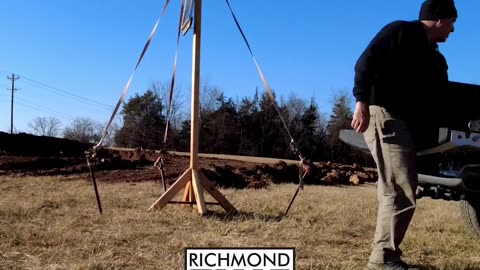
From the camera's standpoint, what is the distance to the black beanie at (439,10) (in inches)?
128

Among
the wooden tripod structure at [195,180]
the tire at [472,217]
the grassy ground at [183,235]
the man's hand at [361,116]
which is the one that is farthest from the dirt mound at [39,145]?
the man's hand at [361,116]

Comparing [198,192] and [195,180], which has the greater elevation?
[195,180]

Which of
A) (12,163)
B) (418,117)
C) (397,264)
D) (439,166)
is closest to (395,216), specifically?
(397,264)

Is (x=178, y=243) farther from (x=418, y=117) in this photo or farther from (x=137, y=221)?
(x=418, y=117)

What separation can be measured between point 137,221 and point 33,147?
59.8 ft

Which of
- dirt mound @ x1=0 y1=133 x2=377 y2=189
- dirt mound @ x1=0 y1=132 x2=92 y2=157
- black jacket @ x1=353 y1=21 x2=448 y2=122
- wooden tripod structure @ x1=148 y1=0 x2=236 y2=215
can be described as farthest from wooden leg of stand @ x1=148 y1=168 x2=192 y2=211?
dirt mound @ x1=0 y1=132 x2=92 y2=157

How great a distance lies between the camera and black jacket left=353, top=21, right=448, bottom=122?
310 cm

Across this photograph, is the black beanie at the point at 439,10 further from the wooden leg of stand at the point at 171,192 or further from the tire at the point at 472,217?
the wooden leg of stand at the point at 171,192

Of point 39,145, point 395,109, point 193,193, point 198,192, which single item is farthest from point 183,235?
point 39,145

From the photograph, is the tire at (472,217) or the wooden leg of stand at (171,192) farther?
the wooden leg of stand at (171,192)

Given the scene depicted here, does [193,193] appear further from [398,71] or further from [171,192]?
[398,71]

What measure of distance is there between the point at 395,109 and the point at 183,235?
1.95 meters

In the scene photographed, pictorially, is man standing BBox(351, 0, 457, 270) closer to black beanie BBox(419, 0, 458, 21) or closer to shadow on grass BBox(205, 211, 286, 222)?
black beanie BBox(419, 0, 458, 21)

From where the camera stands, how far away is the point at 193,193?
5.64 metres
